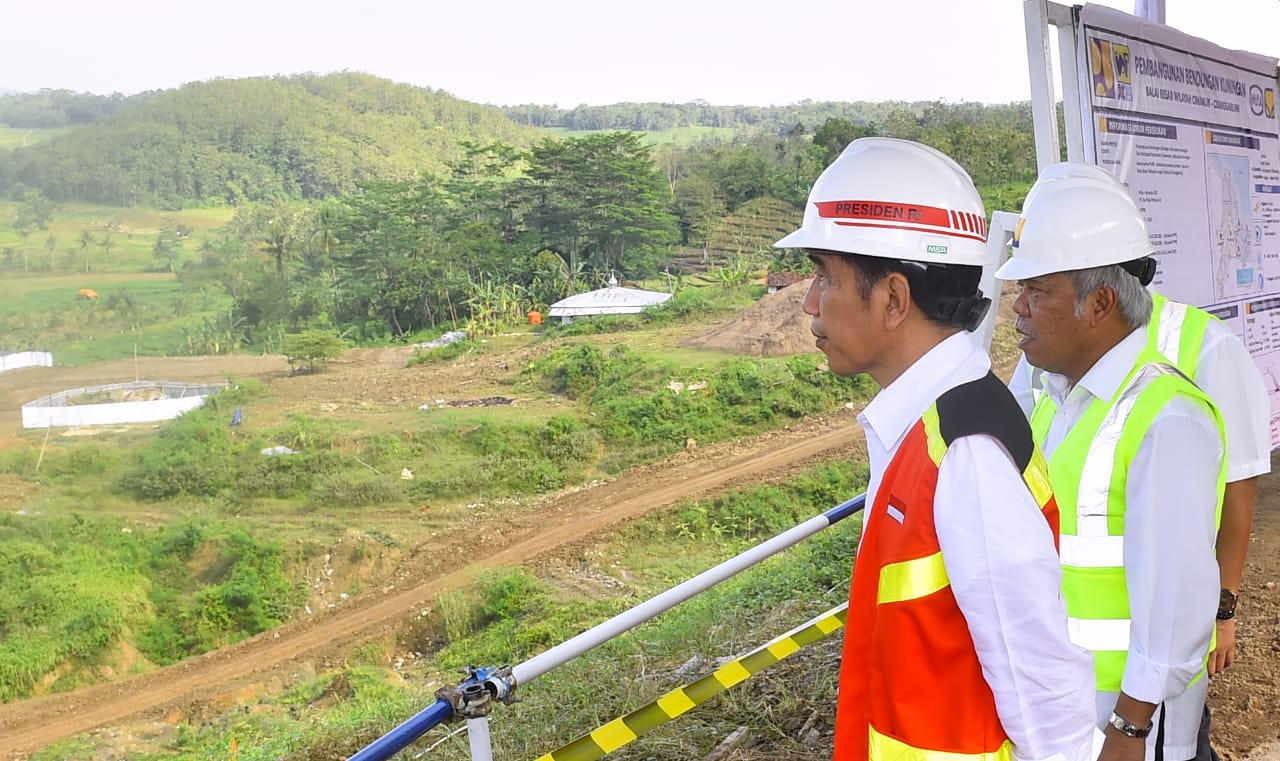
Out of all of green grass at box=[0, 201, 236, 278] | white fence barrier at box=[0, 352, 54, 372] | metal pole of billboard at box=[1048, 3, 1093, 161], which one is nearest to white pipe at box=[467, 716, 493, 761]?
metal pole of billboard at box=[1048, 3, 1093, 161]

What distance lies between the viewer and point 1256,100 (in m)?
3.12

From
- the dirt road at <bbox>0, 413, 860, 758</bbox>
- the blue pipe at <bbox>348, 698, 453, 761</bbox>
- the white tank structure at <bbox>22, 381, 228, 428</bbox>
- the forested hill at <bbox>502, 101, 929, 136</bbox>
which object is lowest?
the dirt road at <bbox>0, 413, 860, 758</bbox>

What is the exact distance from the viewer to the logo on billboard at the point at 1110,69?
223 centimetres

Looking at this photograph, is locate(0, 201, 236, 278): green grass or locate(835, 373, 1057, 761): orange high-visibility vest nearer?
locate(835, 373, 1057, 761): orange high-visibility vest

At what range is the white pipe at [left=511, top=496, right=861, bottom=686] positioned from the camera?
1469 mm

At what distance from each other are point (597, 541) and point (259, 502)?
3.96 metres

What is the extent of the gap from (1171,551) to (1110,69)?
1522 mm

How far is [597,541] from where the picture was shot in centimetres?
1129

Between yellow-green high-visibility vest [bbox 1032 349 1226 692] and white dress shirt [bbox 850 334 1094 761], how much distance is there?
45 centimetres

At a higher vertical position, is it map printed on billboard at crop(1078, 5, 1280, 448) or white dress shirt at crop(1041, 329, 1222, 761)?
map printed on billboard at crop(1078, 5, 1280, 448)

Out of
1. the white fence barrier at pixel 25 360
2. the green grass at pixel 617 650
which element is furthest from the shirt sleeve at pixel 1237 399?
the white fence barrier at pixel 25 360

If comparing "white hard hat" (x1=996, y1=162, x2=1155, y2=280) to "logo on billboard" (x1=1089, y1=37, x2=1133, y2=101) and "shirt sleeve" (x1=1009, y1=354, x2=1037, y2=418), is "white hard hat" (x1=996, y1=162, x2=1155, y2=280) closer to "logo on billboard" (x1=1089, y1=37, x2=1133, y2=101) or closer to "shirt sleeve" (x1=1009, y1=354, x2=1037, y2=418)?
"shirt sleeve" (x1=1009, y1=354, x2=1037, y2=418)

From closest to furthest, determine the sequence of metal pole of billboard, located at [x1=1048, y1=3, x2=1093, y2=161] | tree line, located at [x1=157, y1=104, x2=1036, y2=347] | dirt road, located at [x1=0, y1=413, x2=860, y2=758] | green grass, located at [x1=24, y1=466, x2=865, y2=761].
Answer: metal pole of billboard, located at [x1=1048, y1=3, x2=1093, y2=161]
green grass, located at [x1=24, y1=466, x2=865, y2=761]
dirt road, located at [x1=0, y1=413, x2=860, y2=758]
tree line, located at [x1=157, y1=104, x2=1036, y2=347]

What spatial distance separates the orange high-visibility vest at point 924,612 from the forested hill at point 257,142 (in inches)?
521
